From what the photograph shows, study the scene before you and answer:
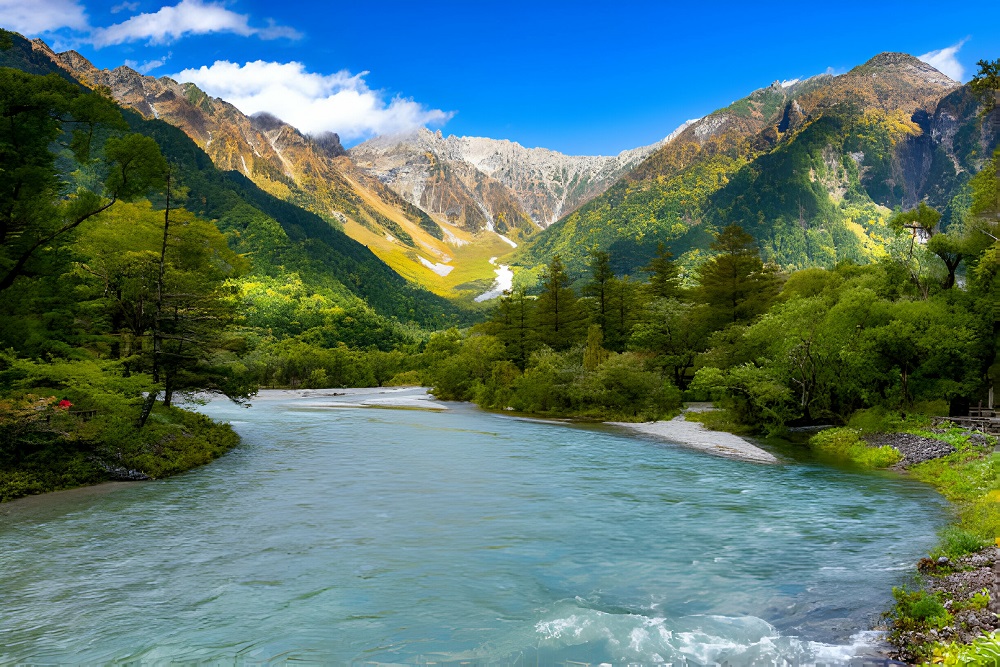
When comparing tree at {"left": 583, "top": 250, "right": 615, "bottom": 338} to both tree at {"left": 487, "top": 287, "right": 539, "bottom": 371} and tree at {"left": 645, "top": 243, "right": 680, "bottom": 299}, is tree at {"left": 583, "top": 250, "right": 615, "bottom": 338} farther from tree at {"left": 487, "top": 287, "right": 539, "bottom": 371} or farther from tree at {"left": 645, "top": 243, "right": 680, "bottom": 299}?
tree at {"left": 487, "top": 287, "right": 539, "bottom": 371}

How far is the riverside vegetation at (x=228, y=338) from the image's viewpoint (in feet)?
65.0

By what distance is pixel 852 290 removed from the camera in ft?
112

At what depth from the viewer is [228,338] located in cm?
2648

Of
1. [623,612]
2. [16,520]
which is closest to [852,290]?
[623,612]

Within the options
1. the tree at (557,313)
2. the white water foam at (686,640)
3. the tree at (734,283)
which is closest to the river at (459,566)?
the white water foam at (686,640)

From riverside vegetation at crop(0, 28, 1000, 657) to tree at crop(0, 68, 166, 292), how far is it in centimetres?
7

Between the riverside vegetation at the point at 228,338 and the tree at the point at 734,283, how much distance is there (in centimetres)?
23

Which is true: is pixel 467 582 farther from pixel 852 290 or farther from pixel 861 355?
pixel 852 290

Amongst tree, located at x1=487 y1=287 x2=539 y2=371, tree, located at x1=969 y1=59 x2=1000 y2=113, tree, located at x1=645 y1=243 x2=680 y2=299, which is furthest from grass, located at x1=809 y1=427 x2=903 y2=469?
tree, located at x1=487 y1=287 x2=539 y2=371

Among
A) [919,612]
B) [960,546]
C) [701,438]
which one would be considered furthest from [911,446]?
[919,612]

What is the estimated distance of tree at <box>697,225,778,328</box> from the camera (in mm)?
60906

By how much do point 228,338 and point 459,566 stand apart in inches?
739

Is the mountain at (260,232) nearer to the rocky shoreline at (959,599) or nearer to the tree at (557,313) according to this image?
the tree at (557,313)

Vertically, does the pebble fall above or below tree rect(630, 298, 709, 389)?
below
